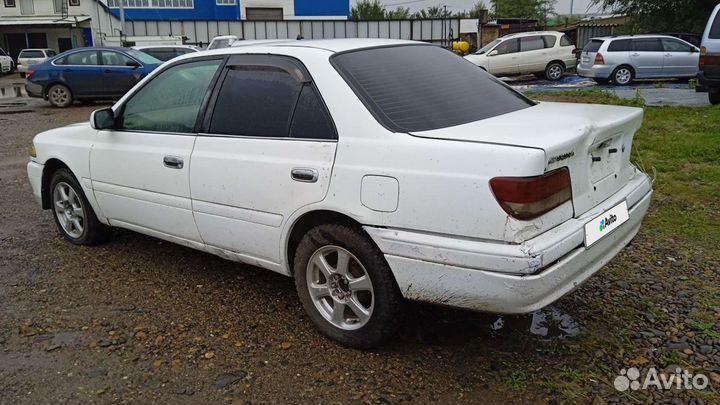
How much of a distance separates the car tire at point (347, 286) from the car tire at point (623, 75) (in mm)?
16966

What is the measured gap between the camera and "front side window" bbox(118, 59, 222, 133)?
3865mm

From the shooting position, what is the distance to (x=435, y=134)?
290cm

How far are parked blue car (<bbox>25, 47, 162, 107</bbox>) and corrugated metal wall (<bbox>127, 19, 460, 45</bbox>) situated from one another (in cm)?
2411

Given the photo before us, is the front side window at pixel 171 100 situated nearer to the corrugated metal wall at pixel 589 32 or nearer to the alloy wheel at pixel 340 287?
the alloy wheel at pixel 340 287

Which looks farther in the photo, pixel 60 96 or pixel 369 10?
pixel 369 10

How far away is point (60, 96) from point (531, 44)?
1482 cm

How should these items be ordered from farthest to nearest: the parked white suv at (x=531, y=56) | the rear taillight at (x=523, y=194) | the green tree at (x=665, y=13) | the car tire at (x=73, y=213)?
the green tree at (x=665, y=13), the parked white suv at (x=531, y=56), the car tire at (x=73, y=213), the rear taillight at (x=523, y=194)

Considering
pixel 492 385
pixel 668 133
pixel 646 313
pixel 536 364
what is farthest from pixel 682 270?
pixel 668 133

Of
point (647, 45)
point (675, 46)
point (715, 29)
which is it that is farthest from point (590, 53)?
point (715, 29)

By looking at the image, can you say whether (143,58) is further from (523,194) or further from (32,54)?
(32,54)

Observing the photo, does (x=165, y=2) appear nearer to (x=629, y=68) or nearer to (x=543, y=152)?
(x=629, y=68)

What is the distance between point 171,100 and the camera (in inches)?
162

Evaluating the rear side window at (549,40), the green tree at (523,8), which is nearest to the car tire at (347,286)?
the rear side window at (549,40)

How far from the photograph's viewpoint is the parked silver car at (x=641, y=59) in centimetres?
1780
